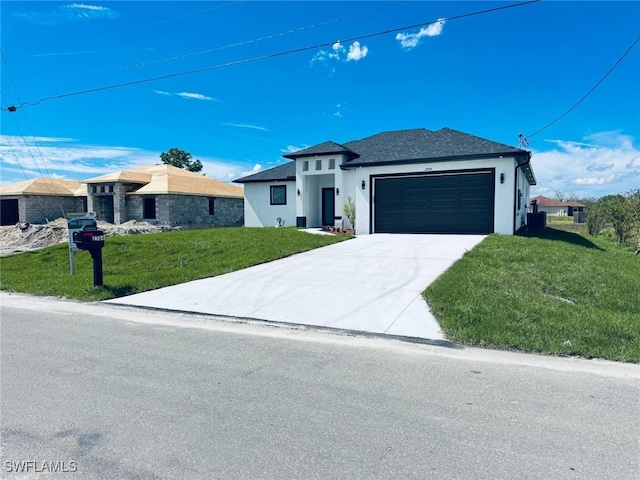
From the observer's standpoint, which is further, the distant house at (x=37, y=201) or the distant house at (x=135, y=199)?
the distant house at (x=37, y=201)

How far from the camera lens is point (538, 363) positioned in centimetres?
474

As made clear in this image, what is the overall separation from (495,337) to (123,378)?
4506 millimetres

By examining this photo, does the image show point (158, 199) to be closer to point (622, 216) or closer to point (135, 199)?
point (135, 199)

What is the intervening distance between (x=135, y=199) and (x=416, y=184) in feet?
70.4

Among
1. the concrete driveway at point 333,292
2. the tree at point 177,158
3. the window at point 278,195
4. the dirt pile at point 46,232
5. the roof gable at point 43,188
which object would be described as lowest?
the concrete driveway at point 333,292

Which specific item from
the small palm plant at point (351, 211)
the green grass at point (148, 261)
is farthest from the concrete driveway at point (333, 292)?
the small palm plant at point (351, 211)

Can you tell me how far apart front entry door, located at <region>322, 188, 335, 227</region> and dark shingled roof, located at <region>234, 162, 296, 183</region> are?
200 centimetres

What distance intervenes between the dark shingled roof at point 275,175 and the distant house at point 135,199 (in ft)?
23.8

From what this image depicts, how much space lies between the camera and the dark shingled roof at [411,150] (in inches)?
631

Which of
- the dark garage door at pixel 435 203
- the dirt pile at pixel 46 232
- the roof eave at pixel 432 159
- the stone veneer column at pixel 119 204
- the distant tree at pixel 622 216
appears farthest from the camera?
the stone veneer column at pixel 119 204

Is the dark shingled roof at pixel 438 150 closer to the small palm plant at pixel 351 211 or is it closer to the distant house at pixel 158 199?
the small palm plant at pixel 351 211

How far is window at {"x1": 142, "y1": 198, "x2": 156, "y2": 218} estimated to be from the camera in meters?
29.5

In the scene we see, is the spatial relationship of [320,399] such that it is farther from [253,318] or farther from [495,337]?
[253,318]

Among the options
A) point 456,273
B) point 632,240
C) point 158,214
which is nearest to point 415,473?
point 456,273
